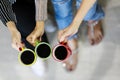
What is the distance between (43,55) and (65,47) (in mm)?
93

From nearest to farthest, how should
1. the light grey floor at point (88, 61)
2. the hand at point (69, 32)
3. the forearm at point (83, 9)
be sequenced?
the forearm at point (83, 9)
the hand at point (69, 32)
the light grey floor at point (88, 61)

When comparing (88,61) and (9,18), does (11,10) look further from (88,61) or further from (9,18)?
(88,61)

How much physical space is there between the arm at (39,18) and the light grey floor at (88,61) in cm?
29

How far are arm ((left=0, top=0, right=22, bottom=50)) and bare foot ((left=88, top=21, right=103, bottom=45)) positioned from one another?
17.4 inches

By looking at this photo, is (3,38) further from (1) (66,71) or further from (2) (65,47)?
(2) (65,47)

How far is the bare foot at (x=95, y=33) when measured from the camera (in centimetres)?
146

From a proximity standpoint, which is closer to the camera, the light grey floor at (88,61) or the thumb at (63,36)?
the thumb at (63,36)

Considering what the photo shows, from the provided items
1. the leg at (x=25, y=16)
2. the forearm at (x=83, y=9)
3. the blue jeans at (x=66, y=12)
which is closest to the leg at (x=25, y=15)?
the leg at (x=25, y=16)

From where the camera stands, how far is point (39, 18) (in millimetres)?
1117

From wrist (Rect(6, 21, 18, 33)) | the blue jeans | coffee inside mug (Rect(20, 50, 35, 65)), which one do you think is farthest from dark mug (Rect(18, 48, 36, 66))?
the blue jeans

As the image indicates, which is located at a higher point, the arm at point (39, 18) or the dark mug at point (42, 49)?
the arm at point (39, 18)

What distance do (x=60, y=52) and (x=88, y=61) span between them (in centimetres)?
34

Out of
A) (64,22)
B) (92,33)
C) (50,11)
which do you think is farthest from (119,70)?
(50,11)

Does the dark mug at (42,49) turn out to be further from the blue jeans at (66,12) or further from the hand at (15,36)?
the blue jeans at (66,12)
